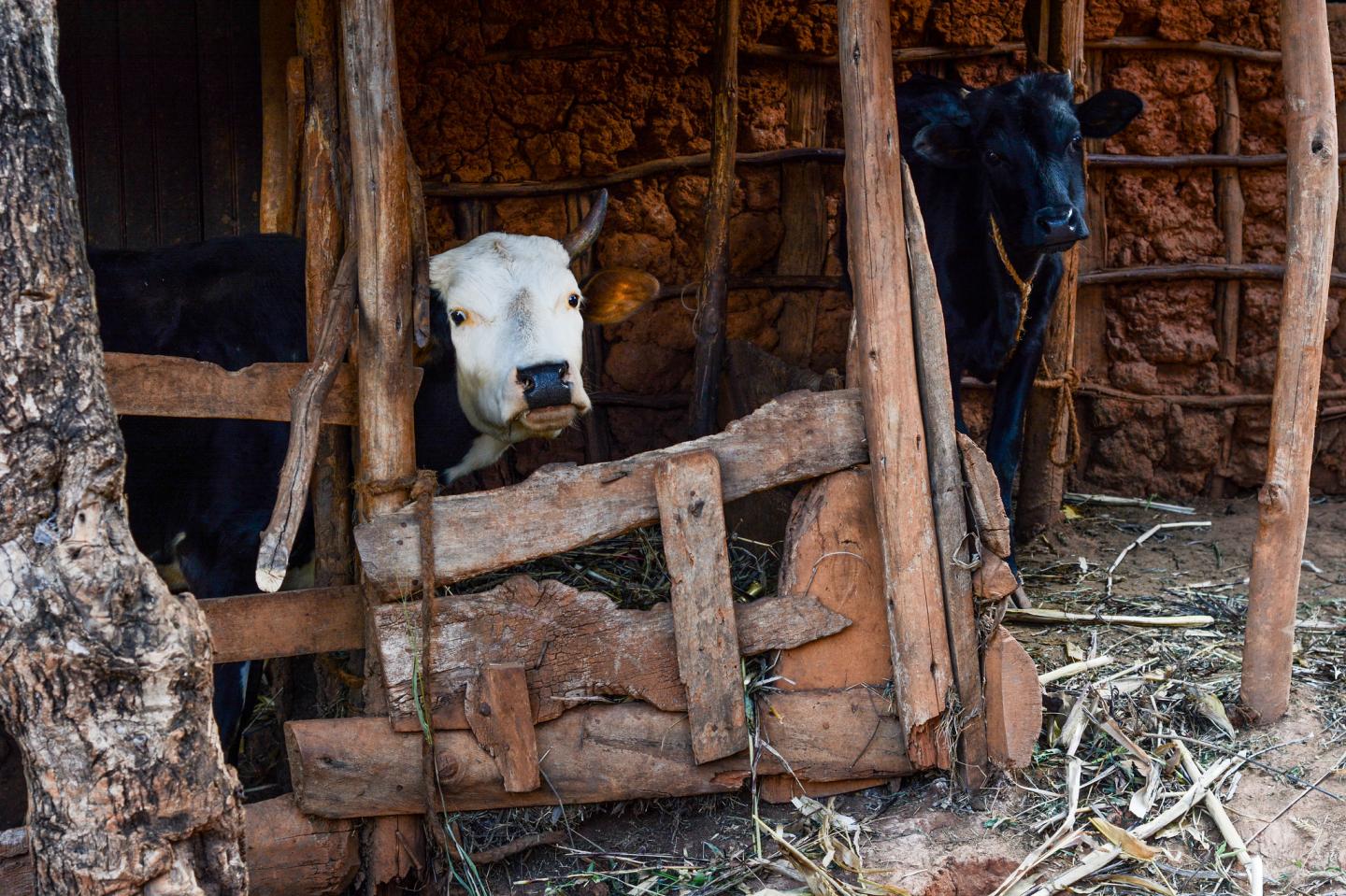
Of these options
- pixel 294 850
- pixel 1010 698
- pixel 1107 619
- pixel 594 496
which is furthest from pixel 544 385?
pixel 1107 619

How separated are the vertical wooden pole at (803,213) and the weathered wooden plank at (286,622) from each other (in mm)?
2983

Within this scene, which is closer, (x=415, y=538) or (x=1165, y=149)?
(x=415, y=538)

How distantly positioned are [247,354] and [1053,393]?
3.56m

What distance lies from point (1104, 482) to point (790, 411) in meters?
3.51

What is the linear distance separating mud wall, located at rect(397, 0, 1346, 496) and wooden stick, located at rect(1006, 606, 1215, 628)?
1.58 metres

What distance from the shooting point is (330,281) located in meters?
3.62

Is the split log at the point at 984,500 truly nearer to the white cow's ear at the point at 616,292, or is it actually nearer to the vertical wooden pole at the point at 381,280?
the white cow's ear at the point at 616,292

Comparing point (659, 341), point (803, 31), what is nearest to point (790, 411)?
point (659, 341)

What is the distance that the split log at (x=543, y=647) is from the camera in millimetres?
3531

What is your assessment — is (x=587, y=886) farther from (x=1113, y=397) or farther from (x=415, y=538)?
(x=1113, y=397)

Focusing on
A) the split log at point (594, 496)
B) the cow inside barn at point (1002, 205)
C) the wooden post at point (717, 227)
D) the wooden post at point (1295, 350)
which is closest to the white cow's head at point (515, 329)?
the split log at point (594, 496)

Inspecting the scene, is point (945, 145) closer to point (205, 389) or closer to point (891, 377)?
point (891, 377)

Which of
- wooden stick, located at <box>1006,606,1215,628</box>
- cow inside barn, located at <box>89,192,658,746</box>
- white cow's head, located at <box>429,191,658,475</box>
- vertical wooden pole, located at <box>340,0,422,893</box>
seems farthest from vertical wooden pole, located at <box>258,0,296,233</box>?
wooden stick, located at <box>1006,606,1215,628</box>

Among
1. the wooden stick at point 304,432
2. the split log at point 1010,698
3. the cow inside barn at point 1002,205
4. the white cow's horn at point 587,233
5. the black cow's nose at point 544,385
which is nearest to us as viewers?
the wooden stick at point 304,432
